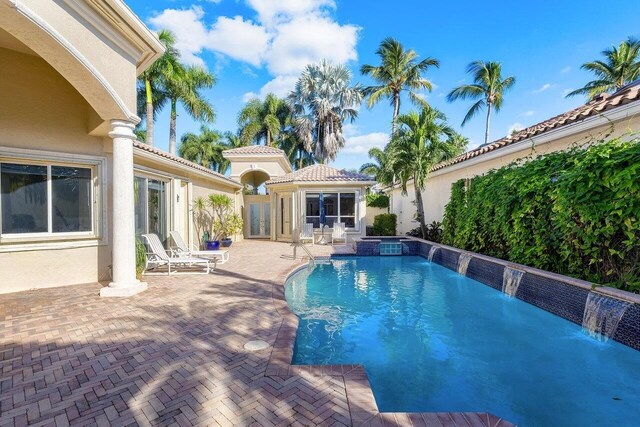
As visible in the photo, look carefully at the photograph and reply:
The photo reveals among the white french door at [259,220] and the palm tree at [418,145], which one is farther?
the white french door at [259,220]

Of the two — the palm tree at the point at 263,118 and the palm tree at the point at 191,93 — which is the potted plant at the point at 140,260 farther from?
the palm tree at the point at 263,118

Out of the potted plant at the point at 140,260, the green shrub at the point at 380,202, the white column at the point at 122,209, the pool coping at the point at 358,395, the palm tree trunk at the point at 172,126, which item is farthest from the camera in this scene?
the palm tree trunk at the point at 172,126

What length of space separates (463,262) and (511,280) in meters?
2.70

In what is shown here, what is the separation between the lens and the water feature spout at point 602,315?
503 centimetres

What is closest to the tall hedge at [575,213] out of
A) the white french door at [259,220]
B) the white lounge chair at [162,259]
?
the white lounge chair at [162,259]

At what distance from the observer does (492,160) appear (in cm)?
1229

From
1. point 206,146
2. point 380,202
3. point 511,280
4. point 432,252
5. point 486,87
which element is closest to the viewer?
point 511,280

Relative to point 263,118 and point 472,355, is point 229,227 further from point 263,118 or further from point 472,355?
point 263,118

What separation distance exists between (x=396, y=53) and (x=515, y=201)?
825 inches

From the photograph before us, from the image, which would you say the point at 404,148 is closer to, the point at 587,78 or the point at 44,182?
the point at 44,182

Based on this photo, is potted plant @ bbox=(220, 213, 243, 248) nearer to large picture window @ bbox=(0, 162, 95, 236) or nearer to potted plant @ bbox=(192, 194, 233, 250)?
potted plant @ bbox=(192, 194, 233, 250)

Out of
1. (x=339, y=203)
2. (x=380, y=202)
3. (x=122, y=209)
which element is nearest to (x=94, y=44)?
(x=122, y=209)

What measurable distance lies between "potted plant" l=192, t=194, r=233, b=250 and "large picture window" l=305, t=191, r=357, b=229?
488cm

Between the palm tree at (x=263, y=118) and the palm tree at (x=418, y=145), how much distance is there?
22028mm
